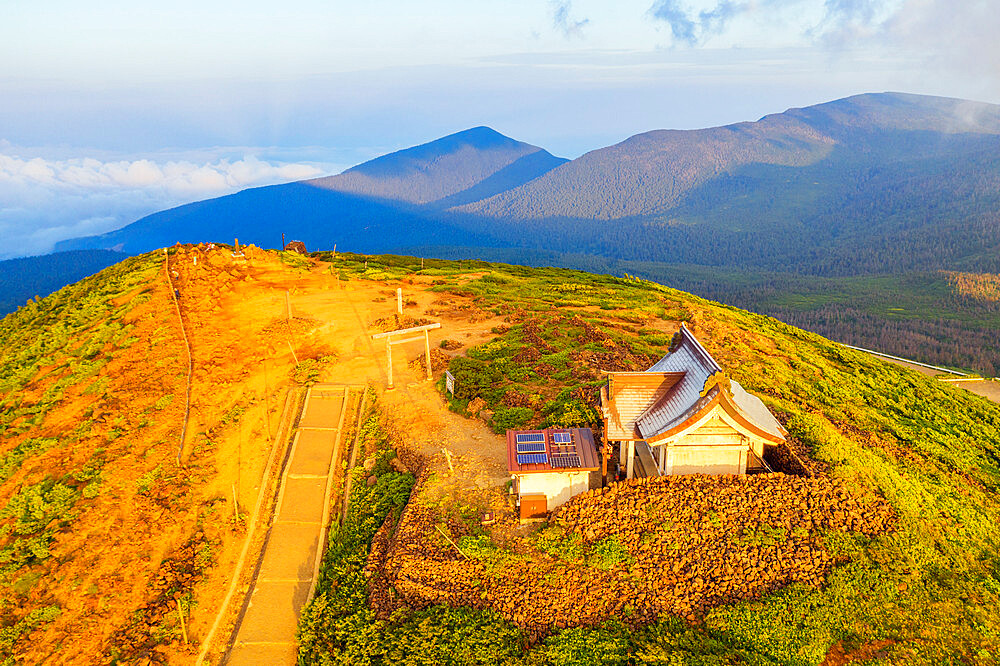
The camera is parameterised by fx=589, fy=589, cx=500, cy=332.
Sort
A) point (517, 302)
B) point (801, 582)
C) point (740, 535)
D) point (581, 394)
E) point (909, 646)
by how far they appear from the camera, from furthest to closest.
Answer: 1. point (517, 302)
2. point (581, 394)
3. point (740, 535)
4. point (801, 582)
5. point (909, 646)

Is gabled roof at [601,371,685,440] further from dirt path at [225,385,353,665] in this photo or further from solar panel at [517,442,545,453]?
dirt path at [225,385,353,665]

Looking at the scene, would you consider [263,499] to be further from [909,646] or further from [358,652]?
[909,646]

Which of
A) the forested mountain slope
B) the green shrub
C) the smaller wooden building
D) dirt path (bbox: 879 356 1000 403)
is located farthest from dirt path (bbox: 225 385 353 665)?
the forested mountain slope

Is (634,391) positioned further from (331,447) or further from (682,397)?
(331,447)

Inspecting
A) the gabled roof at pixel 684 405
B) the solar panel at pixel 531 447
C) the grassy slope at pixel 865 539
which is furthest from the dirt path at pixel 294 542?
the gabled roof at pixel 684 405

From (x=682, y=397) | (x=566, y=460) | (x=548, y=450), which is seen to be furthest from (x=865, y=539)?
(x=548, y=450)

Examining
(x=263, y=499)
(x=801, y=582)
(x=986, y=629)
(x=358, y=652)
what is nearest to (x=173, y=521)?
(x=263, y=499)
